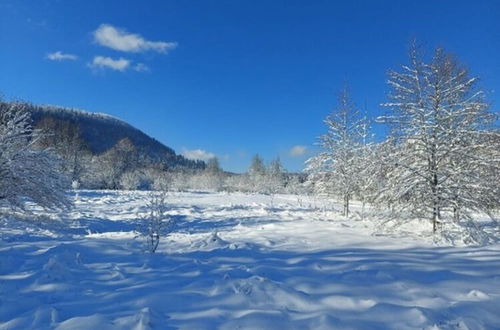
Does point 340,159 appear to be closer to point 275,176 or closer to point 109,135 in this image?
point 275,176

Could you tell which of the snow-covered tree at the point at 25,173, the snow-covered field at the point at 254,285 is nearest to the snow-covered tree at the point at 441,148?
the snow-covered field at the point at 254,285

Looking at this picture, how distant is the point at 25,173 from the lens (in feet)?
35.6

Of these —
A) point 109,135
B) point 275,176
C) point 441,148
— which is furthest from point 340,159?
point 109,135

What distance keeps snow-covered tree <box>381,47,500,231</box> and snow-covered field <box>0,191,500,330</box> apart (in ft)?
5.40

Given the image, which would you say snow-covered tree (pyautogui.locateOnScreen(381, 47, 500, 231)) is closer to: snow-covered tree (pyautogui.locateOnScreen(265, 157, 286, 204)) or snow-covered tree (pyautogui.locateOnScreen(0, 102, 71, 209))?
snow-covered tree (pyautogui.locateOnScreen(0, 102, 71, 209))

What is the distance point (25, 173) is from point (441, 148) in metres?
12.9

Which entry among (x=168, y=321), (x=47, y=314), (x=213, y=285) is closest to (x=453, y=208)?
(x=213, y=285)

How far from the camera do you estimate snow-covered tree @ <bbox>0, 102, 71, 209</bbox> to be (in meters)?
10.6

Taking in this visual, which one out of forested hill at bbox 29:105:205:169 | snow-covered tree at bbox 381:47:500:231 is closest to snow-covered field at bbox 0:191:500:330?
snow-covered tree at bbox 381:47:500:231

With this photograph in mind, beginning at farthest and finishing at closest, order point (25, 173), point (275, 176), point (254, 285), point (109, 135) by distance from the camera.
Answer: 1. point (109, 135)
2. point (275, 176)
3. point (25, 173)
4. point (254, 285)

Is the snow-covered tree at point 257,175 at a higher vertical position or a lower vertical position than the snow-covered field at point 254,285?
higher

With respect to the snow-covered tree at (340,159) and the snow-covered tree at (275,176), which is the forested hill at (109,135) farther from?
the snow-covered tree at (340,159)

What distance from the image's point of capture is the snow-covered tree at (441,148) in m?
10.6

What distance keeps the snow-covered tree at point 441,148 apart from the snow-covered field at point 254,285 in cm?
165
